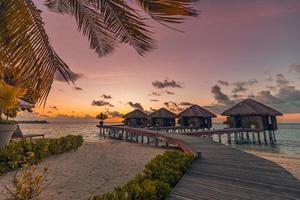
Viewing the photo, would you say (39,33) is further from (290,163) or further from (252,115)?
(252,115)

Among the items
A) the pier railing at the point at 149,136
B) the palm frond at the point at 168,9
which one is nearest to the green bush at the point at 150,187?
the palm frond at the point at 168,9

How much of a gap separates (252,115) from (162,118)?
16.2 metres

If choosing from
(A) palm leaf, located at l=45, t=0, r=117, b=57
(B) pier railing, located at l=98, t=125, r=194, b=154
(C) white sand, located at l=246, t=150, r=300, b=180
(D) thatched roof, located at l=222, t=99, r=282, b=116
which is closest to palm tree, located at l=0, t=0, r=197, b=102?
(A) palm leaf, located at l=45, t=0, r=117, b=57

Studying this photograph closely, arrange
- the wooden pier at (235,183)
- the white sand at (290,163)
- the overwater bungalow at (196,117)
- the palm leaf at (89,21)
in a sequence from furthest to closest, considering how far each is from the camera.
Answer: the overwater bungalow at (196,117), the white sand at (290,163), the wooden pier at (235,183), the palm leaf at (89,21)

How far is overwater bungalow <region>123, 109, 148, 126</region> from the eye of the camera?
4238 cm

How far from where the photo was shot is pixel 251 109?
1129 inches

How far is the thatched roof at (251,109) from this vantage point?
2808 cm

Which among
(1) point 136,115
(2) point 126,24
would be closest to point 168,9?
(2) point 126,24

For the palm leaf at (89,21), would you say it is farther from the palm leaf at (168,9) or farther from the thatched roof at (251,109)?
the thatched roof at (251,109)

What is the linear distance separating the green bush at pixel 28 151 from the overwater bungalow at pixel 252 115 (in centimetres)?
2410

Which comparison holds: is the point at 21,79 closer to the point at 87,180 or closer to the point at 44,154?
the point at 87,180

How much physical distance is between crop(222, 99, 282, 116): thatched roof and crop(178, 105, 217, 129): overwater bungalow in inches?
210

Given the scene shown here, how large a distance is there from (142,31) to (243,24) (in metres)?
8.77

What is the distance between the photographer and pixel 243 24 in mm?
10078
